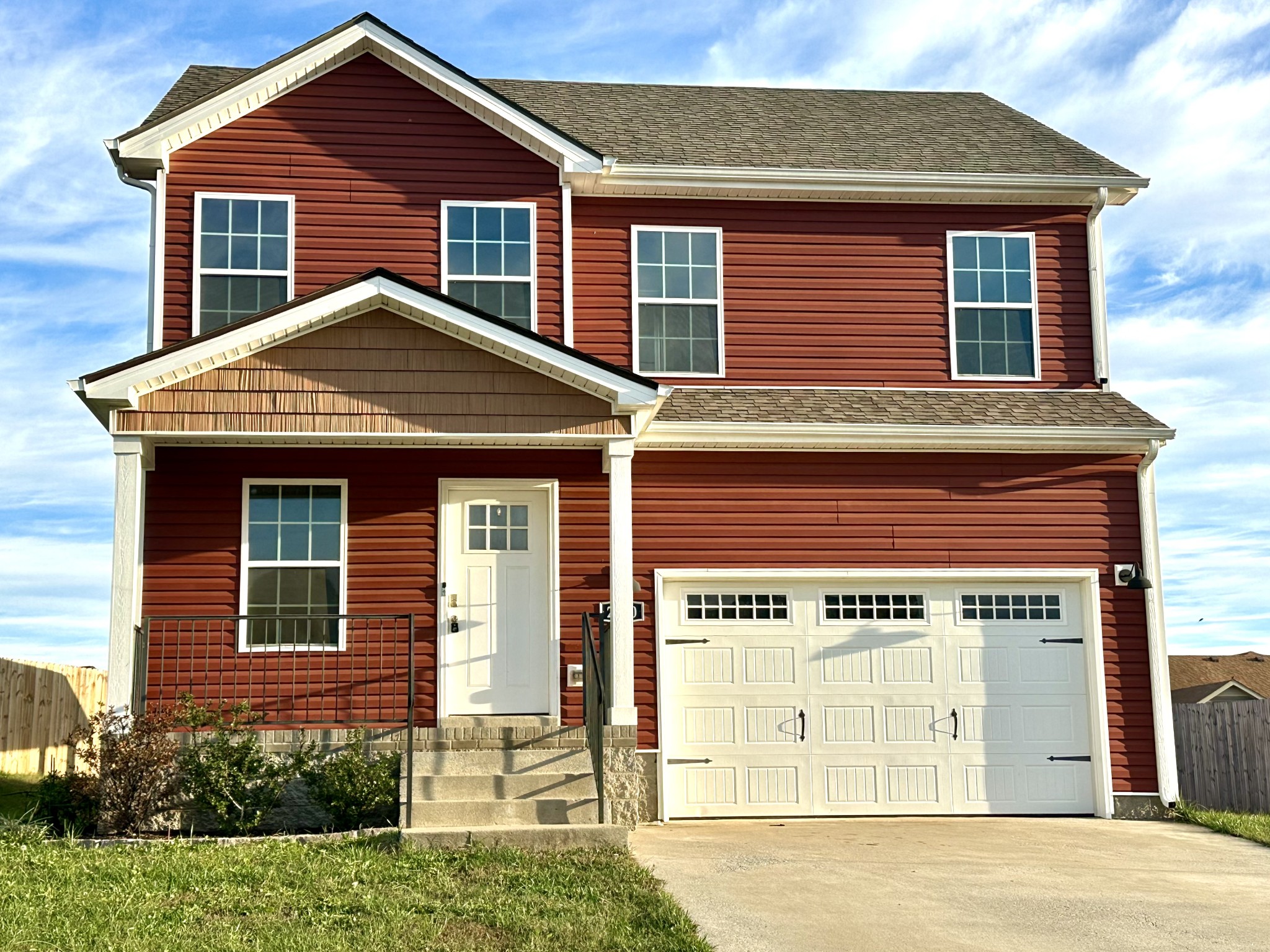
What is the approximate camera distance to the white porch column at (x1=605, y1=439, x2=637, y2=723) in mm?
11234

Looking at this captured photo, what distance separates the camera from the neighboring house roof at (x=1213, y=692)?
81.4 feet

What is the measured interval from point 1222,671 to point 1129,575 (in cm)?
1429

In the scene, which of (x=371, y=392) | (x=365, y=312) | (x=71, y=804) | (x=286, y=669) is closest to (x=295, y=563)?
(x=286, y=669)

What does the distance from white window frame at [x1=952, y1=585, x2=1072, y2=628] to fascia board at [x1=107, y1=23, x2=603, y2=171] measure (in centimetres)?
574

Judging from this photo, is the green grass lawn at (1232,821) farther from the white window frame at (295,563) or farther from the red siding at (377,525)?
the white window frame at (295,563)

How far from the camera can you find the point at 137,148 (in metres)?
12.7

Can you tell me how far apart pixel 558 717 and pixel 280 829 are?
2628 millimetres

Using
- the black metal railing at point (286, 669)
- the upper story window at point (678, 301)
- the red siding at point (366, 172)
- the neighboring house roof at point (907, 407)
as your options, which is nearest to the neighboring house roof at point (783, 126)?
the red siding at point (366, 172)

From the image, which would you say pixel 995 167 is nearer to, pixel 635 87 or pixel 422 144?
pixel 635 87

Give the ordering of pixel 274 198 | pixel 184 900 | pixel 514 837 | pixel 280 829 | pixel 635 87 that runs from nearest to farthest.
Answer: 1. pixel 184 900
2. pixel 514 837
3. pixel 280 829
4. pixel 274 198
5. pixel 635 87

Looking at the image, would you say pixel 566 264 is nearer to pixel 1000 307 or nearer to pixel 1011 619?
pixel 1000 307

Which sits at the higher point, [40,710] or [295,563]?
[295,563]

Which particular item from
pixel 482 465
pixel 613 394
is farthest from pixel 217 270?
pixel 613 394

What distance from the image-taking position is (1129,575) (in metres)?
13.5
